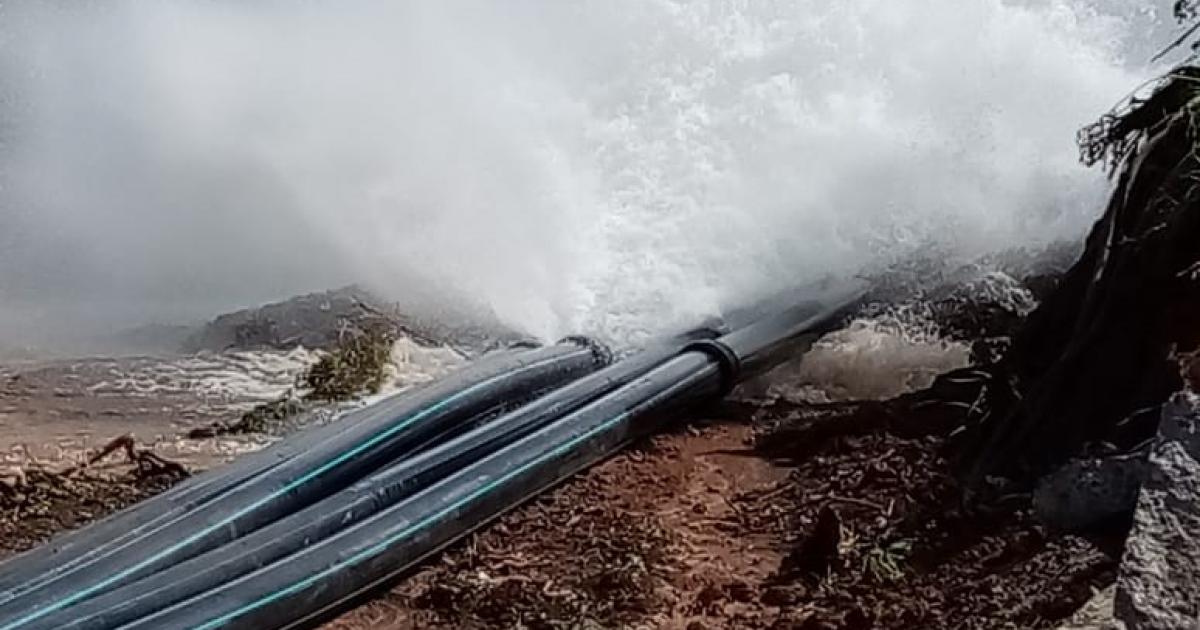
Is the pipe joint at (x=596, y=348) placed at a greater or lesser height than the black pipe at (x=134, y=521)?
greater

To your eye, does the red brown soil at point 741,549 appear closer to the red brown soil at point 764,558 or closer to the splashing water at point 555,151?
the red brown soil at point 764,558

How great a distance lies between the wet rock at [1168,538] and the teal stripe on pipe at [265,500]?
2.55 m

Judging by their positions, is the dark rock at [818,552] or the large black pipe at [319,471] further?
the dark rock at [818,552]

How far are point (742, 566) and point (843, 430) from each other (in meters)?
1.19

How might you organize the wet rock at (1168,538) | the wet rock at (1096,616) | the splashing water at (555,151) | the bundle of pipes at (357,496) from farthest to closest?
the splashing water at (555,151), the bundle of pipes at (357,496), the wet rock at (1096,616), the wet rock at (1168,538)

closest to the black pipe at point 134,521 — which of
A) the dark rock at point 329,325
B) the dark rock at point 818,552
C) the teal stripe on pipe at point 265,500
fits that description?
the teal stripe on pipe at point 265,500

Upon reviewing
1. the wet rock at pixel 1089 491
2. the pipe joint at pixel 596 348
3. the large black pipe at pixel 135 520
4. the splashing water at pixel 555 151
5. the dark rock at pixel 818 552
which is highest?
the splashing water at pixel 555 151

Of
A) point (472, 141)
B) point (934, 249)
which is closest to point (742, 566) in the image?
point (934, 249)

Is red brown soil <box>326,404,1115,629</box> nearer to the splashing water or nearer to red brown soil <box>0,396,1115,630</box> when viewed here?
Result: red brown soil <box>0,396,1115,630</box>

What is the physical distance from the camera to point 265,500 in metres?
4.43

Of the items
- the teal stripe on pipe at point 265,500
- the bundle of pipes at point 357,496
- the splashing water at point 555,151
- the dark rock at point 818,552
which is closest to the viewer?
the teal stripe on pipe at point 265,500

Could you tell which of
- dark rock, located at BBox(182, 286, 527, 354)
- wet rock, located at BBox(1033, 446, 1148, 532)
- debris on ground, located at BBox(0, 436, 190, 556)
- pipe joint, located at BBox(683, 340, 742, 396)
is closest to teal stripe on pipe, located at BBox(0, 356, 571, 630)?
pipe joint, located at BBox(683, 340, 742, 396)

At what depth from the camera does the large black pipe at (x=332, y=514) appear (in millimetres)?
3643

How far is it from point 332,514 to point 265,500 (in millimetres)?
256
